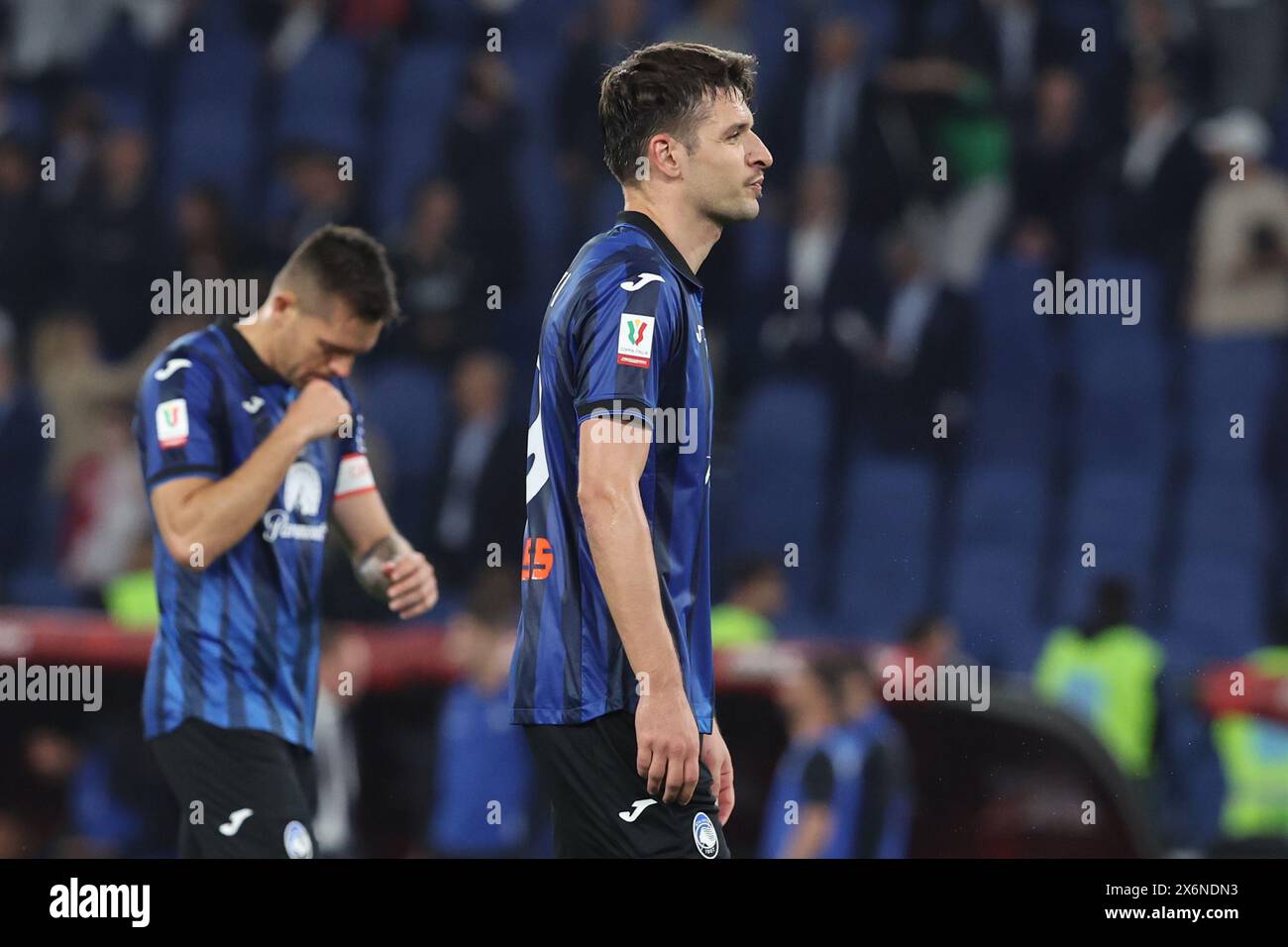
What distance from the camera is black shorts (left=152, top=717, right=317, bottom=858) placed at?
4.45 m

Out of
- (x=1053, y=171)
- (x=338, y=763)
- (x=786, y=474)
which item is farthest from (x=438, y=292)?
(x=1053, y=171)

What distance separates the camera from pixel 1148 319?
10.7 metres

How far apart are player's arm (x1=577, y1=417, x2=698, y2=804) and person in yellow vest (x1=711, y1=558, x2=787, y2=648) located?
5384mm

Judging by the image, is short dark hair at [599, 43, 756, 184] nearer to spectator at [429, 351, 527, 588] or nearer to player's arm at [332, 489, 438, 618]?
player's arm at [332, 489, 438, 618]

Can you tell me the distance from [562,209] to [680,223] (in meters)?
7.55

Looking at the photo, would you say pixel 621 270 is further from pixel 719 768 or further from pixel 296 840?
pixel 296 840

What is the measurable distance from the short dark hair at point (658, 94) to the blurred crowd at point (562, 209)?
531 centimetres

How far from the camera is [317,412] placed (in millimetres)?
4590

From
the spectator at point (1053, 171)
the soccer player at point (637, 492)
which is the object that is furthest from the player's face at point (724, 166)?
the spectator at point (1053, 171)

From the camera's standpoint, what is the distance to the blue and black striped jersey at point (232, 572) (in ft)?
15.0

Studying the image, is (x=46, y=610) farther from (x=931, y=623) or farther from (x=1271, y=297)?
(x=1271, y=297)

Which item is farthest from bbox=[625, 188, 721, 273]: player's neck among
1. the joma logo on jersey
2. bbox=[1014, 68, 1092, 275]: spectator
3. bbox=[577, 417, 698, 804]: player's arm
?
bbox=[1014, 68, 1092, 275]: spectator

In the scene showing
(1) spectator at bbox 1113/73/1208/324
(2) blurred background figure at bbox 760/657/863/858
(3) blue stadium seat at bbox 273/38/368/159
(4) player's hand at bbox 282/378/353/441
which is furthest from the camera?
(3) blue stadium seat at bbox 273/38/368/159

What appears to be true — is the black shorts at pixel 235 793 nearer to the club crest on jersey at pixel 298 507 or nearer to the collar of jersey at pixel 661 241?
the club crest on jersey at pixel 298 507
